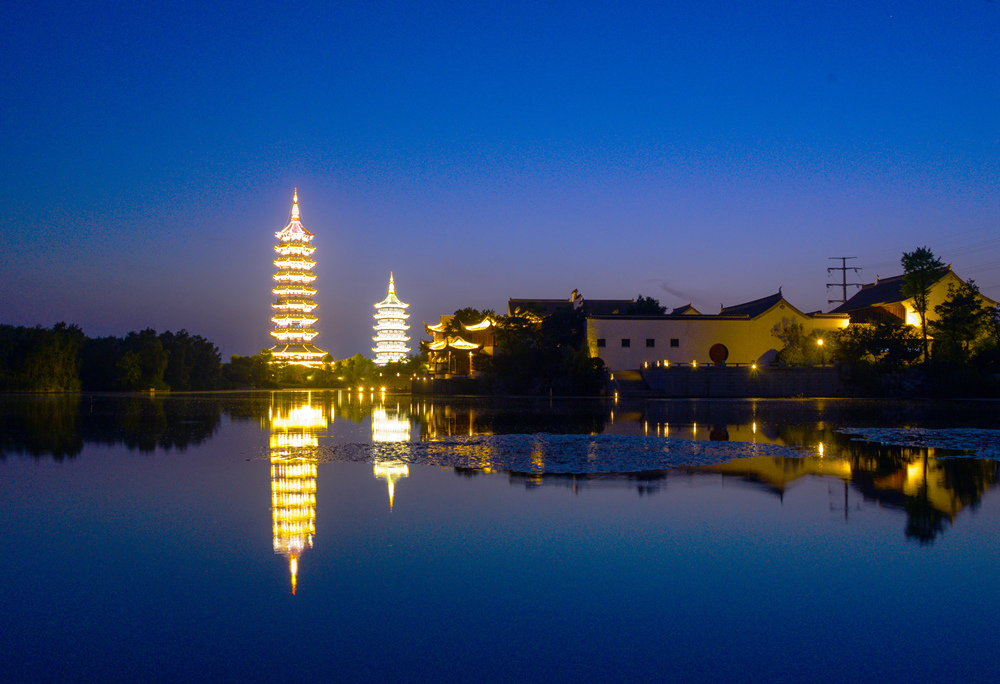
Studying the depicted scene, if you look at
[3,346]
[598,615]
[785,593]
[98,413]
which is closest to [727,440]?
[785,593]

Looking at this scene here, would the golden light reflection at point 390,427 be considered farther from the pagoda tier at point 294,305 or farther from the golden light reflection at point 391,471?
the pagoda tier at point 294,305

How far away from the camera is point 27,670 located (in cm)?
425

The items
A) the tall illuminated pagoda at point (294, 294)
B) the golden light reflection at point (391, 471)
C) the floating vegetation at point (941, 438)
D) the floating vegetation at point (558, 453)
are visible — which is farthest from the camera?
the tall illuminated pagoda at point (294, 294)

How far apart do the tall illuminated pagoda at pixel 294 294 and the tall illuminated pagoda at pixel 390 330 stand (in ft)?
27.4

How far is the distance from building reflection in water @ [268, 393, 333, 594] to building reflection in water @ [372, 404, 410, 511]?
1141mm

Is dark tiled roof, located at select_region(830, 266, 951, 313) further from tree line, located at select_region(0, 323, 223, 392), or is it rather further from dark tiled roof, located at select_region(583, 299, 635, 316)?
tree line, located at select_region(0, 323, 223, 392)

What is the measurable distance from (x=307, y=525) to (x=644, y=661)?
4721 mm

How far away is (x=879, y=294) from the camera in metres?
54.5

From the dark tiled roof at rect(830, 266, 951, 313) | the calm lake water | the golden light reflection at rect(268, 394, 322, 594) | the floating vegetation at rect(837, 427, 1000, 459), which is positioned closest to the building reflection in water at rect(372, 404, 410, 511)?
the calm lake water

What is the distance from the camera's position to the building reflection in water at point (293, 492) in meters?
7.06

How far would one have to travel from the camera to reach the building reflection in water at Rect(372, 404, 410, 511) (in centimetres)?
1129

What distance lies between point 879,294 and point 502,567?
188 ft

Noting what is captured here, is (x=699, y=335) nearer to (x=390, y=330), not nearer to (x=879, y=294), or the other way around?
(x=879, y=294)

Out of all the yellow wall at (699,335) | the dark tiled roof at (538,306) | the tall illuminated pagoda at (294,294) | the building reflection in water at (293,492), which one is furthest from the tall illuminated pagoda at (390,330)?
the building reflection in water at (293,492)
